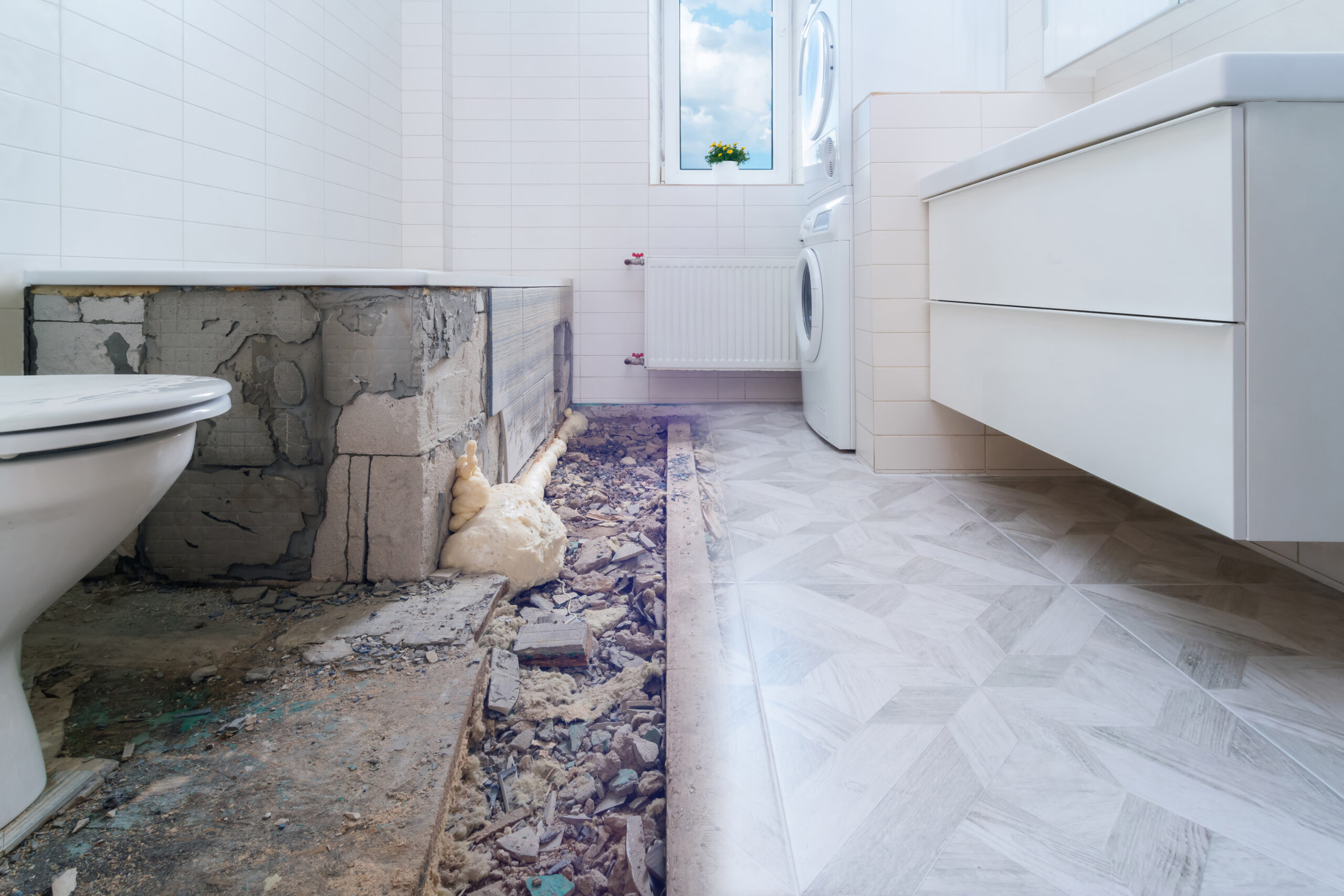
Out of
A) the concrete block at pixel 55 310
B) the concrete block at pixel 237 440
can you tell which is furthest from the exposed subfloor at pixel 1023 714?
the concrete block at pixel 55 310

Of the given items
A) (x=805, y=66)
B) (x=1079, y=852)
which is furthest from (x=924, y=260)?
(x=1079, y=852)

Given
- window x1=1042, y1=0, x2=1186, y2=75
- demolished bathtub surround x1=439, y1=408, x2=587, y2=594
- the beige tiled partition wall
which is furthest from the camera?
the beige tiled partition wall

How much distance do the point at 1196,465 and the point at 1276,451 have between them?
0.11 metres

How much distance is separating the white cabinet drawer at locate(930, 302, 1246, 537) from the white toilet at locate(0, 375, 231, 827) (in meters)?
1.36

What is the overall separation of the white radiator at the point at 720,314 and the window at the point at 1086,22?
4.88ft

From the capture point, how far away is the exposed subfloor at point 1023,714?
0.83 m

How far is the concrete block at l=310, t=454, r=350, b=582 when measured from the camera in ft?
5.03

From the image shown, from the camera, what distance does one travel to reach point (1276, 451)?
43.4 inches

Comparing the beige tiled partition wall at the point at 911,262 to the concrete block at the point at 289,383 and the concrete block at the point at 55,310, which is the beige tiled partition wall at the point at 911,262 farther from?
the concrete block at the point at 55,310

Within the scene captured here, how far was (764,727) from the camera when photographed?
1.09m

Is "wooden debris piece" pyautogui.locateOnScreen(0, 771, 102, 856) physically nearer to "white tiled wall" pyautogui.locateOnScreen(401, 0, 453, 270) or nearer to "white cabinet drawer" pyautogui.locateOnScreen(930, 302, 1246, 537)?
"white cabinet drawer" pyautogui.locateOnScreen(930, 302, 1246, 537)

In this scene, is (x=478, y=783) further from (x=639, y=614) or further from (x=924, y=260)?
(x=924, y=260)

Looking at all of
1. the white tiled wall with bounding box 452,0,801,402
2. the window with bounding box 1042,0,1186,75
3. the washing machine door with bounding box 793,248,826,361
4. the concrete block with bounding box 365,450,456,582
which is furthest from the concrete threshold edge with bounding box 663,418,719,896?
the white tiled wall with bounding box 452,0,801,402

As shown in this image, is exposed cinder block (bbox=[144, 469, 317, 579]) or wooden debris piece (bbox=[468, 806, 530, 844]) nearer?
wooden debris piece (bbox=[468, 806, 530, 844])
